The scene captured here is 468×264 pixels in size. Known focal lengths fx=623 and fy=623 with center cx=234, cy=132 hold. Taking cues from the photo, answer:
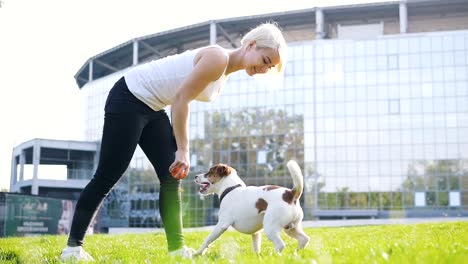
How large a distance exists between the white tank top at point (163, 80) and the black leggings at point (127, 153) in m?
0.10

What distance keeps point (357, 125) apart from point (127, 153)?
52491mm

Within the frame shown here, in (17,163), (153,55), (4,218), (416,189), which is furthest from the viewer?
(17,163)

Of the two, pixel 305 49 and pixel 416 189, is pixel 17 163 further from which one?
pixel 416 189

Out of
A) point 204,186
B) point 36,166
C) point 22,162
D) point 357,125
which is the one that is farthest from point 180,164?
point 22,162

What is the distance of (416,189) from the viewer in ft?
177

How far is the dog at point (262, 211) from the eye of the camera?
6105 mm

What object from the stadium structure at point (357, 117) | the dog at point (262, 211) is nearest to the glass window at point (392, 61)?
the stadium structure at point (357, 117)

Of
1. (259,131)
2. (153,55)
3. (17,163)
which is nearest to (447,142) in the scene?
(259,131)

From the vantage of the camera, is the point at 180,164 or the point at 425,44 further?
the point at 425,44

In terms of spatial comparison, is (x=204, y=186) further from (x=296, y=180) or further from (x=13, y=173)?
(x=13, y=173)

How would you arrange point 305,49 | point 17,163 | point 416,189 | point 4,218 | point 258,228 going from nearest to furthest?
point 258,228 < point 4,218 < point 416,189 < point 305,49 < point 17,163

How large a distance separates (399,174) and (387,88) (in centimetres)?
774

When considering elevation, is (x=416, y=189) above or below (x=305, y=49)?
below

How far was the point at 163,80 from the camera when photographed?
5621 mm
